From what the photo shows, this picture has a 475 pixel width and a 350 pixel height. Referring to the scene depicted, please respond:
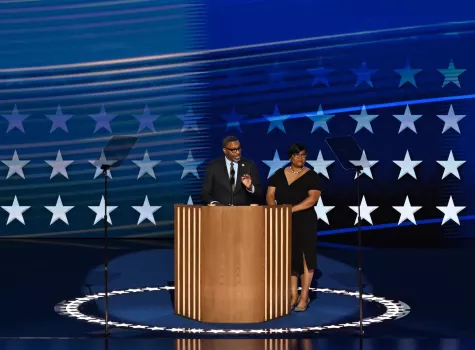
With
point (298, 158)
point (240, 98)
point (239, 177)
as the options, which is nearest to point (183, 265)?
point (239, 177)

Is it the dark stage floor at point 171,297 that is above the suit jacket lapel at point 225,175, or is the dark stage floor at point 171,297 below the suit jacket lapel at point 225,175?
below

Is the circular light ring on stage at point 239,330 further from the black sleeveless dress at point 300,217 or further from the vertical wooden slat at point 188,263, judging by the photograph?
the black sleeveless dress at point 300,217

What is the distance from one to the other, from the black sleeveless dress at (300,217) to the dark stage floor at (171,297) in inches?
16.3

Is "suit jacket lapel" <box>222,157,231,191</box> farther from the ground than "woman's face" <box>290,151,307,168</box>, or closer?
closer

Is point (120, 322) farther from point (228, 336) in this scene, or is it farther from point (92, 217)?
point (92, 217)

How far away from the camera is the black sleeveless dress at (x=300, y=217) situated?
7637 mm

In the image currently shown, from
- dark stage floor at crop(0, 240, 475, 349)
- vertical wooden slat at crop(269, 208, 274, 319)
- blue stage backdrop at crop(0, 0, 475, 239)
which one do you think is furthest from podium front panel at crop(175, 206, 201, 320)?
blue stage backdrop at crop(0, 0, 475, 239)

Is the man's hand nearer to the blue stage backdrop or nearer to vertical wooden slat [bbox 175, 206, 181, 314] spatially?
vertical wooden slat [bbox 175, 206, 181, 314]

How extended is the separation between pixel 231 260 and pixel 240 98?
18.8 ft

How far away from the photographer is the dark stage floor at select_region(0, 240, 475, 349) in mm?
6301

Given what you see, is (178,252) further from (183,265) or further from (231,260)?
(231,260)

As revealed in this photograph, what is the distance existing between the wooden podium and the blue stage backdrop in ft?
17.9

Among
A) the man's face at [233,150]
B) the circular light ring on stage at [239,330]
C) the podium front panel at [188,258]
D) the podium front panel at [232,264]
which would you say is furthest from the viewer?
the man's face at [233,150]

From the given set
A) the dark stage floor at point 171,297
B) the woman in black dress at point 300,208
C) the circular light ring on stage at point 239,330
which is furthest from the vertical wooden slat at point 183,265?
the woman in black dress at point 300,208
